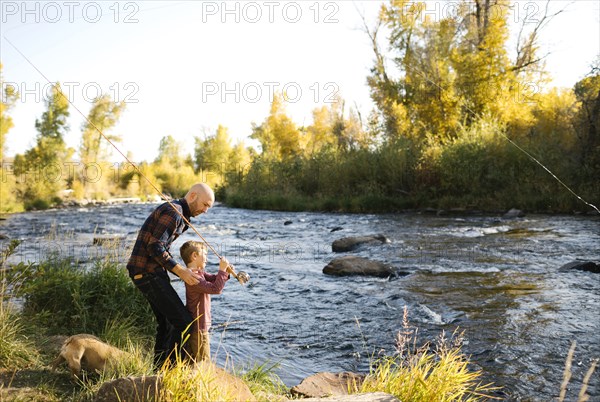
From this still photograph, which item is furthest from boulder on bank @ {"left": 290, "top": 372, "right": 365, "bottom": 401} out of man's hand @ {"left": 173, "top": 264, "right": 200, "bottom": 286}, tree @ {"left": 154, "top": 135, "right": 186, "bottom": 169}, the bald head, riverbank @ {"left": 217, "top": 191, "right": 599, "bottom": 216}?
tree @ {"left": 154, "top": 135, "right": 186, "bottom": 169}

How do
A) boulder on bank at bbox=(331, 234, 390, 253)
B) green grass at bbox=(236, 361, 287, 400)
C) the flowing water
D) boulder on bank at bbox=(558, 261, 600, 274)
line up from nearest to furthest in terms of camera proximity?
1. green grass at bbox=(236, 361, 287, 400)
2. the flowing water
3. boulder on bank at bbox=(558, 261, 600, 274)
4. boulder on bank at bbox=(331, 234, 390, 253)

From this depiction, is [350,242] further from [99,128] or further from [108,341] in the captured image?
[99,128]

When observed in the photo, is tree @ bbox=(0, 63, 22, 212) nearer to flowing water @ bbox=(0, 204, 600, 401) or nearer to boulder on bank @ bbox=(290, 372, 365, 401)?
flowing water @ bbox=(0, 204, 600, 401)

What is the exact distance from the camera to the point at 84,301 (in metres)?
5.64

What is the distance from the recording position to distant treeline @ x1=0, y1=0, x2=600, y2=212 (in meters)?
21.3

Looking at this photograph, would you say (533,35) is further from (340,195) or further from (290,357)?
(290,357)

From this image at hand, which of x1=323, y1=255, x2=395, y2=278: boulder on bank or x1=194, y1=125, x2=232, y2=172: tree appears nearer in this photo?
x1=323, y1=255, x2=395, y2=278: boulder on bank

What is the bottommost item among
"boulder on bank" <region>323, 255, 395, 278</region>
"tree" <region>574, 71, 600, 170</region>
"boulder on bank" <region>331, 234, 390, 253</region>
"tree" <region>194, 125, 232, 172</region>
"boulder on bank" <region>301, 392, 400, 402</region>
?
"boulder on bank" <region>323, 255, 395, 278</region>

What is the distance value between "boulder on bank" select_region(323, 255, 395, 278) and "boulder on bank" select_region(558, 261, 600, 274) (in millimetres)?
3094

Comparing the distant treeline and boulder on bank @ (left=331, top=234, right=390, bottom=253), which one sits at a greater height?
the distant treeline

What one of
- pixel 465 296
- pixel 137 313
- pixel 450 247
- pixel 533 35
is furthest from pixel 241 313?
pixel 533 35

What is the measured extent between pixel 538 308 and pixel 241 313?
4.03 metres

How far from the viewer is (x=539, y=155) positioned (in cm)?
2128

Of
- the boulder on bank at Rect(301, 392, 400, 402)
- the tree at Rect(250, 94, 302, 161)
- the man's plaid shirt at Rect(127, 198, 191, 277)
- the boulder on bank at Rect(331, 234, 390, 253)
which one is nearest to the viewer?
the boulder on bank at Rect(301, 392, 400, 402)
